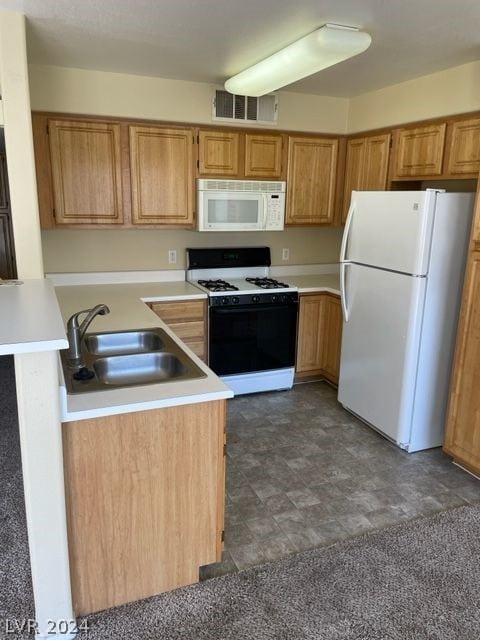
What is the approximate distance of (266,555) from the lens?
219 cm

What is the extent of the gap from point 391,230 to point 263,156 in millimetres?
1390

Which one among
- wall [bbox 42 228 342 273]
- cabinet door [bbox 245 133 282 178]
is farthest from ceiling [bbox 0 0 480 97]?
wall [bbox 42 228 342 273]

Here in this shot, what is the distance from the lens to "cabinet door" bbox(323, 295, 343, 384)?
397cm

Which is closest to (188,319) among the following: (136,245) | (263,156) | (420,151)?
(136,245)

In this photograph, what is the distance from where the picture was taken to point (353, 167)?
4.09 m

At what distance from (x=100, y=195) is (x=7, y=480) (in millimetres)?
2026

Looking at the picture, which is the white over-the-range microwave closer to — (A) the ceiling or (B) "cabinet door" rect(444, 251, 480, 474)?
(A) the ceiling

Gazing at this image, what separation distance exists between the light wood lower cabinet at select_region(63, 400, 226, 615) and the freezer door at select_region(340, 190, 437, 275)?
1718 millimetres

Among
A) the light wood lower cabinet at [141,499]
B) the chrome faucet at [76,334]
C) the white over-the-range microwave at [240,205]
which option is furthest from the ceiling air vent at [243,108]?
the light wood lower cabinet at [141,499]

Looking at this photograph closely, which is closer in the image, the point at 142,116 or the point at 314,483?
the point at 314,483

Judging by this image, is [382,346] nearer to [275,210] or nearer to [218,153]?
[275,210]

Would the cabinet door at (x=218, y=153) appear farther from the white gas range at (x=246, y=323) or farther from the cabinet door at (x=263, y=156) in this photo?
the white gas range at (x=246, y=323)

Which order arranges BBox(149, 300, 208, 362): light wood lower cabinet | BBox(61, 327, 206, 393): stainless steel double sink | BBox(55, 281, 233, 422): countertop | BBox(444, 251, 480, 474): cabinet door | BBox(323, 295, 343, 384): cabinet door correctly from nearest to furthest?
1. BBox(55, 281, 233, 422): countertop
2. BBox(61, 327, 206, 393): stainless steel double sink
3. BBox(444, 251, 480, 474): cabinet door
4. BBox(149, 300, 208, 362): light wood lower cabinet
5. BBox(323, 295, 343, 384): cabinet door

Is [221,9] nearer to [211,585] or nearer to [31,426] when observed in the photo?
[31,426]
